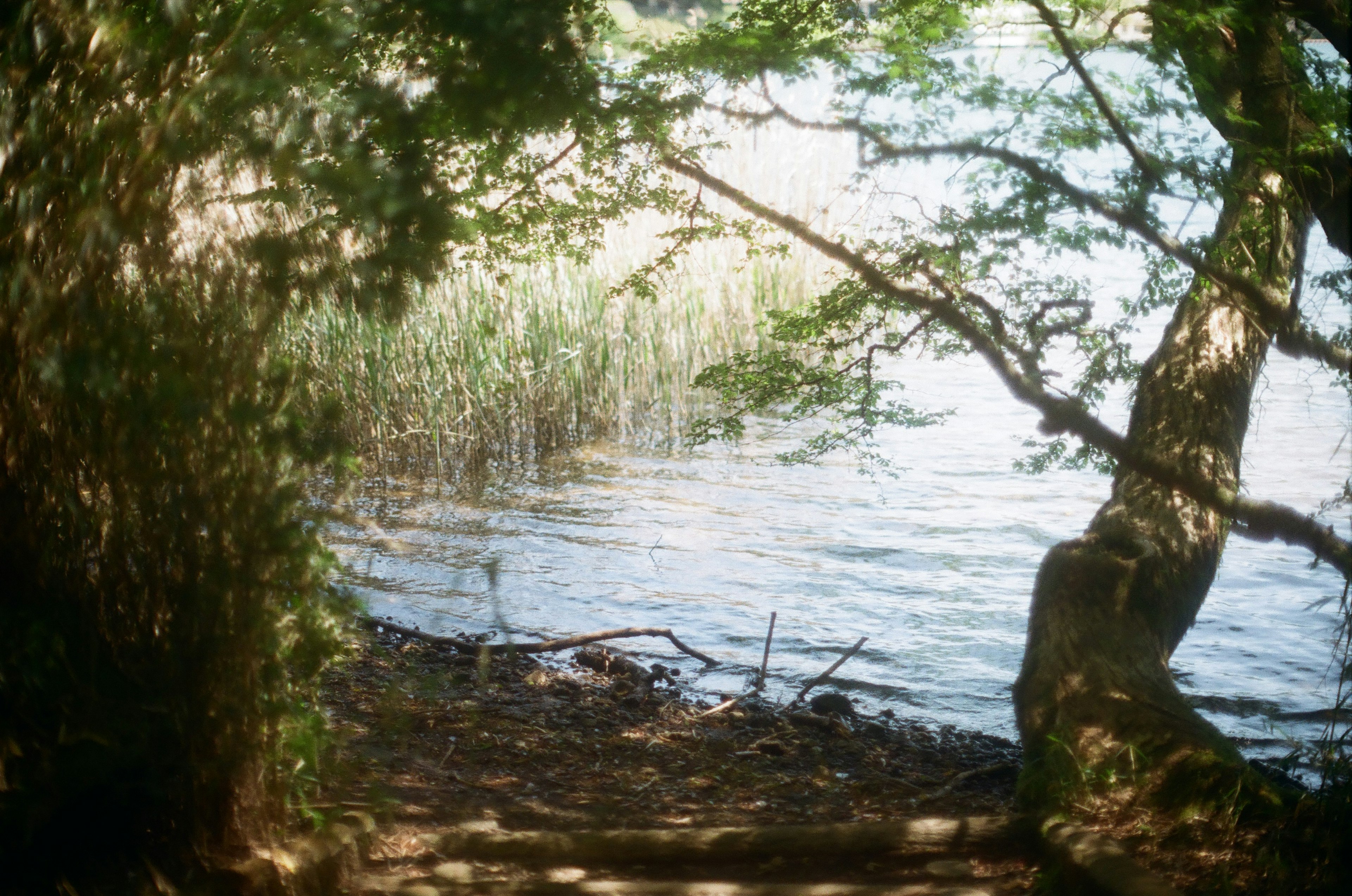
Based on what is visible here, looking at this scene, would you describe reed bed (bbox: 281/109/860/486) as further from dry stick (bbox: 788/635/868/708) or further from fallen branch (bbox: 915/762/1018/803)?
fallen branch (bbox: 915/762/1018/803)

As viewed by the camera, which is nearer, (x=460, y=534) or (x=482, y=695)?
(x=482, y=695)

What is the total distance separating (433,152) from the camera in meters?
3.04

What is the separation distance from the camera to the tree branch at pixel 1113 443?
3.29 meters

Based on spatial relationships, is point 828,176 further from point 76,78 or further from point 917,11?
point 76,78

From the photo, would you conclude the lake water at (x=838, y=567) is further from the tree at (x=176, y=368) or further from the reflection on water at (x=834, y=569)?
the tree at (x=176, y=368)

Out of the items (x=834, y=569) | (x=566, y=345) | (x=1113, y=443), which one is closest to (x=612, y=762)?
(x=1113, y=443)

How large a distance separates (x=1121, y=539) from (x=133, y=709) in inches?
146

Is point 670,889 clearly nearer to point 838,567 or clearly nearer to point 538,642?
point 538,642

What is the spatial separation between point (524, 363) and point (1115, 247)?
231 inches

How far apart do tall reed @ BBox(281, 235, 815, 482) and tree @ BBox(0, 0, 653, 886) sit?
5.18 m

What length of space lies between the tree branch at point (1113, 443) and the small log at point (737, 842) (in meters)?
1.11

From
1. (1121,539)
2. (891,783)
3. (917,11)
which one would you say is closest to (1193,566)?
(1121,539)

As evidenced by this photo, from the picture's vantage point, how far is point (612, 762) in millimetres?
4086

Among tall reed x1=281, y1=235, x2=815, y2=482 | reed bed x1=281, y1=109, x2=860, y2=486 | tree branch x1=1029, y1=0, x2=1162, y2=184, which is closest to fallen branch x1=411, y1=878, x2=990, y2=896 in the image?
tree branch x1=1029, y1=0, x2=1162, y2=184
